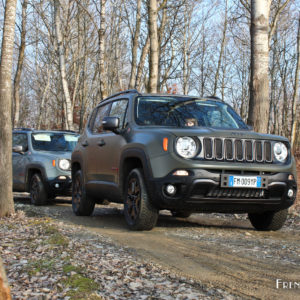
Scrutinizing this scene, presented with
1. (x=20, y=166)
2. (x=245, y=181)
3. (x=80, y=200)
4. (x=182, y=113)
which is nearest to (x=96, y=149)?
(x=80, y=200)

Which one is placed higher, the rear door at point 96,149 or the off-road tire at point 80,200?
the rear door at point 96,149

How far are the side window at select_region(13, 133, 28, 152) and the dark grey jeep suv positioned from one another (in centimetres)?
544

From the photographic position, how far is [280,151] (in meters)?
6.73

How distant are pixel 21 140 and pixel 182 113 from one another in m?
6.85

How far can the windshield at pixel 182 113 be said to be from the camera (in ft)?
23.6

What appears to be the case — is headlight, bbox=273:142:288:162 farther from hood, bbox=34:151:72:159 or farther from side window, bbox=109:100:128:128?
hood, bbox=34:151:72:159

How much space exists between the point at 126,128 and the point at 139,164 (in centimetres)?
64

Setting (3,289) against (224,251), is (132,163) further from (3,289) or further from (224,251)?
(3,289)

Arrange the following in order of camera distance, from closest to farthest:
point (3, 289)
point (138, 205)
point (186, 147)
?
point (3, 289) < point (186, 147) < point (138, 205)

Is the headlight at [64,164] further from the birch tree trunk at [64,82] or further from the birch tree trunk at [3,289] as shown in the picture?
the birch tree trunk at [64,82]

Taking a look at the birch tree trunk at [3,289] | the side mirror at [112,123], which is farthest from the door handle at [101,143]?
the birch tree trunk at [3,289]

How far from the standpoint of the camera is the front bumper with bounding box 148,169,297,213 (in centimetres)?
622

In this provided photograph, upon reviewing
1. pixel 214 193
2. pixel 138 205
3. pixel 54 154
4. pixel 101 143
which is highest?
pixel 101 143

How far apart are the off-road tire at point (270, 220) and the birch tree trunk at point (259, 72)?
2550 millimetres
